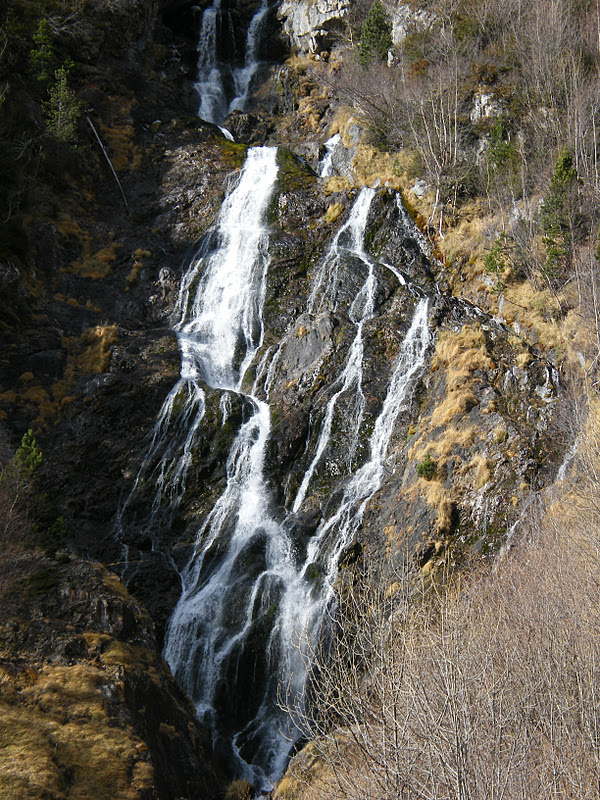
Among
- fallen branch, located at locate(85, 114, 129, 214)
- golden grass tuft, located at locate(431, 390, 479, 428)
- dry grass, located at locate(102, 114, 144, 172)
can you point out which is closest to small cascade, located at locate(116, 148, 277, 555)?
fallen branch, located at locate(85, 114, 129, 214)

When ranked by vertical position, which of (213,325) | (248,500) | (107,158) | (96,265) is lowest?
(248,500)

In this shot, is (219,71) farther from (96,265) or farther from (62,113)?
(96,265)

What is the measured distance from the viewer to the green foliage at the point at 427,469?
1798 centimetres

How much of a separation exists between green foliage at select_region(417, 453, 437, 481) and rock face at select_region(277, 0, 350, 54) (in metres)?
37.7

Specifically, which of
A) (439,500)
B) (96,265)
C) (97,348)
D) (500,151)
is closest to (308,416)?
(439,500)

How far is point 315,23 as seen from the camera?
1692 inches

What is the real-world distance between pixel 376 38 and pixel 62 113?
19.7 m

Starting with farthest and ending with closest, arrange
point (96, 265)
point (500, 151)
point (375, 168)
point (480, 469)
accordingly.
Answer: point (375, 168) < point (96, 265) < point (500, 151) < point (480, 469)

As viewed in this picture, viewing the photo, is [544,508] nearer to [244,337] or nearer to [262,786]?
[262,786]

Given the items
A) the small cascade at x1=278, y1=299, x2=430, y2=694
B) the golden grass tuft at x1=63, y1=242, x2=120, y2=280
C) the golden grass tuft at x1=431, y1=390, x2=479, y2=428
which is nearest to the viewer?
the small cascade at x1=278, y1=299, x2=430, y2=694

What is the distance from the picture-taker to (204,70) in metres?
44.6

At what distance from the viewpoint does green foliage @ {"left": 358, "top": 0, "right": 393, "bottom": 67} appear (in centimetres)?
3597

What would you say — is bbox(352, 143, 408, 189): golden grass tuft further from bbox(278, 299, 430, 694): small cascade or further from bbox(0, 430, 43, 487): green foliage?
bbox(0, 430, 43, 487): green foliage

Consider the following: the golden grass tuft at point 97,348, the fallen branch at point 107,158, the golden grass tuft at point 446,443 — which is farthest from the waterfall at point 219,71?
the golden grass tuft at point 446,443
